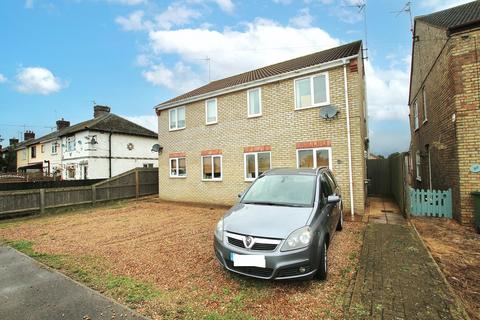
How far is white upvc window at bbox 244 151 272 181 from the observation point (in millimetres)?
11376

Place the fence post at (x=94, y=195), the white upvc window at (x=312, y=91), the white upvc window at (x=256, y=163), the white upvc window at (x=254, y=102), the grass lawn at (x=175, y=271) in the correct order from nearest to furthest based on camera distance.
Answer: the grass lawn at (x=175, y=271) < the white upvc window at (x=312, y=91) < the white upvc window at (x=256, y=163) < the white upvc window at (x=254, y=102) < the fence post at (x=94, y=195)

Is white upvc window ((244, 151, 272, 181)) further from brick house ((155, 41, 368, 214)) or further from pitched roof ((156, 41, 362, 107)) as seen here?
pitched roof ((156, 41, 362, 107))

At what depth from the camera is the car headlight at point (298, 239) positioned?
3625mm

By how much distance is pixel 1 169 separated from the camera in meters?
38.7

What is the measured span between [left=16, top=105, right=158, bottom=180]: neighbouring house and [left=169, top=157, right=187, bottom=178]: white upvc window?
1106 cm

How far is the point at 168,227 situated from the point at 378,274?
619 centimetres

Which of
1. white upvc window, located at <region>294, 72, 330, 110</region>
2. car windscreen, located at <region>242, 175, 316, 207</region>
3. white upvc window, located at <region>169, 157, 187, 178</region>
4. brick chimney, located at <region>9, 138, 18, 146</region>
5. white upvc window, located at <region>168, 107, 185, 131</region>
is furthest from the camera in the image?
brick chimney, located at <region>9, 138, 18, 146</region>

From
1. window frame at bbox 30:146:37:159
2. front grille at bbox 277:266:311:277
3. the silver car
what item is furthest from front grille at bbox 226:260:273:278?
window frame at bbox 30:146:37:159

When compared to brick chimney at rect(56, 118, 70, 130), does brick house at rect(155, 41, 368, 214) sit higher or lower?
lower

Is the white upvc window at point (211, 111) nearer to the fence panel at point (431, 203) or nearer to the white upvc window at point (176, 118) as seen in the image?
the white upvc window at point (176, 118)

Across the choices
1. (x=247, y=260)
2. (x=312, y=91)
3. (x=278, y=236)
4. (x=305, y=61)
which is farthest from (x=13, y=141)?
(x=278, y=236)

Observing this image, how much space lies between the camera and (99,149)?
2269 cm

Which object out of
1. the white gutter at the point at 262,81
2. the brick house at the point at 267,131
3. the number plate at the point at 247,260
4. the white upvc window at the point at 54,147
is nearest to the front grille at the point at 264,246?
the number plate at the point at 247,260

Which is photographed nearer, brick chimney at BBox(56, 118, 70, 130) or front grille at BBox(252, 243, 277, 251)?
front grille at BBox(252, 243, 277, 251)
